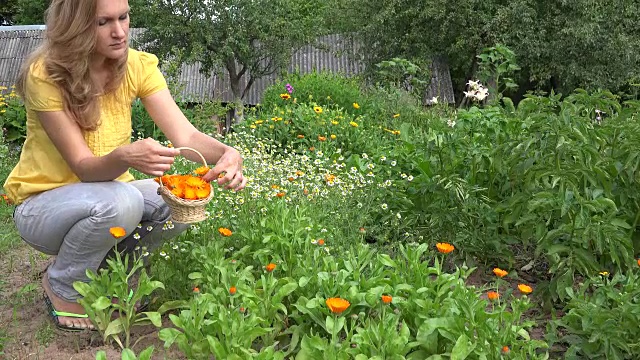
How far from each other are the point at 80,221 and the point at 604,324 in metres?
1.87

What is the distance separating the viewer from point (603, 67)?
21.1 meters

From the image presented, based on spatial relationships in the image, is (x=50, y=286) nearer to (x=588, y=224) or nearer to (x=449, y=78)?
(x=588, y=224)

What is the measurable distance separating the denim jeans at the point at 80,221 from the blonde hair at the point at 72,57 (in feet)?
0.94

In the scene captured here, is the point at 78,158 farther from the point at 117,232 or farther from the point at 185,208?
the point at 185,208

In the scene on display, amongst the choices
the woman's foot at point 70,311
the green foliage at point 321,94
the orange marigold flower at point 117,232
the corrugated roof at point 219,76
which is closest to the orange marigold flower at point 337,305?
the orange marigold flower at point 117,232

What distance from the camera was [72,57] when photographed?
2.67 meters

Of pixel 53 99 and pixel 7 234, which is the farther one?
pixel 7 234

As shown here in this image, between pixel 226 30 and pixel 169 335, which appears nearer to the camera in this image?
pixel 169 335

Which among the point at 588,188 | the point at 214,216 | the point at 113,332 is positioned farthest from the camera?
the point at 214,216

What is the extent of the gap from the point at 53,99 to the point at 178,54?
5582 millimetres

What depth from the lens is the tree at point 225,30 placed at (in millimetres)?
26562

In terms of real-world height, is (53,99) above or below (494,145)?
above

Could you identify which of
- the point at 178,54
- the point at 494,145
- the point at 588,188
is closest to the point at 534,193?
the point at 588,188

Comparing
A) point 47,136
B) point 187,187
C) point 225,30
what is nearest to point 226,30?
point 225,30
